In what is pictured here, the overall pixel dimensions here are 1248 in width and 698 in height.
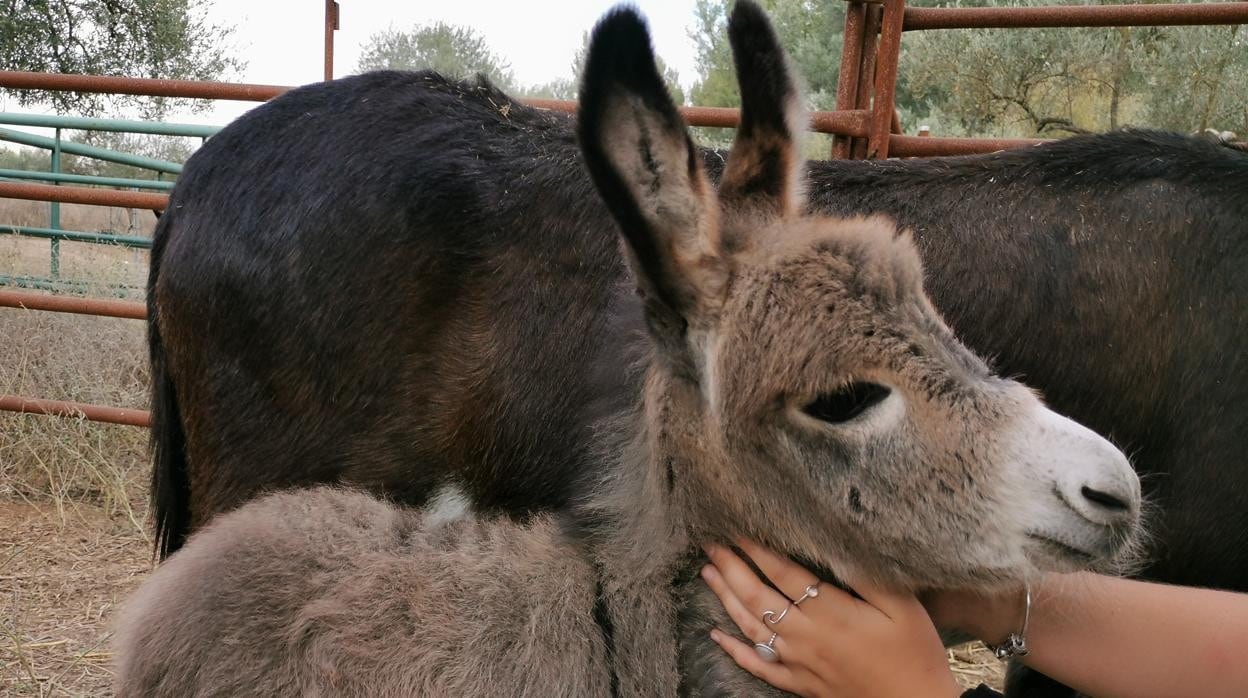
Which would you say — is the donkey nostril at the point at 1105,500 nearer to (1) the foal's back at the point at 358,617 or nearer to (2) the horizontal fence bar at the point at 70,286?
(1) the foal's back at the point at 358,617

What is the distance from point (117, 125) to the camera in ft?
21.7

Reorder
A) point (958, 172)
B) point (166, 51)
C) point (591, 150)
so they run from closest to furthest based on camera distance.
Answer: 1. point (591, 150)
2. point (958, 172)
3. point (166, 51)

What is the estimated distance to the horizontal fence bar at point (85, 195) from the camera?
535 cm

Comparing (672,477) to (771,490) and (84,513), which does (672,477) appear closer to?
(771,490)

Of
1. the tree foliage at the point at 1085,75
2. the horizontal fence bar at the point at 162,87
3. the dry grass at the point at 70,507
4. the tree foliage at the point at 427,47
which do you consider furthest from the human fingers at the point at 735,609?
the tree foliage at the point at 427,47

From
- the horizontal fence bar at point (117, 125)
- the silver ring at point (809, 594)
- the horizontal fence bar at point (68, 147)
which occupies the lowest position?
the silver ring at point (809, 594)

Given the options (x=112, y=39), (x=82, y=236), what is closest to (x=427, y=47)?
(x=112, y=39)

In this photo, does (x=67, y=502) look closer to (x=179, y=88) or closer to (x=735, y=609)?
(x=179, y=88)

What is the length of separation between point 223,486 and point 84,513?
3326 mm

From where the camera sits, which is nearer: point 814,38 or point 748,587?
point 748,587

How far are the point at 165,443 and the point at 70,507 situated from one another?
10.3 ft

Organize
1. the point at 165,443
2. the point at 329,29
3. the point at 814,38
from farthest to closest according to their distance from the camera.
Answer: the point at 814,38
the point at 329,29
the point at 165,443

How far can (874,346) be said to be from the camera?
5.89 ft

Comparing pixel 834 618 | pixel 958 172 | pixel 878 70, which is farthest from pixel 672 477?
pixel 878 70
